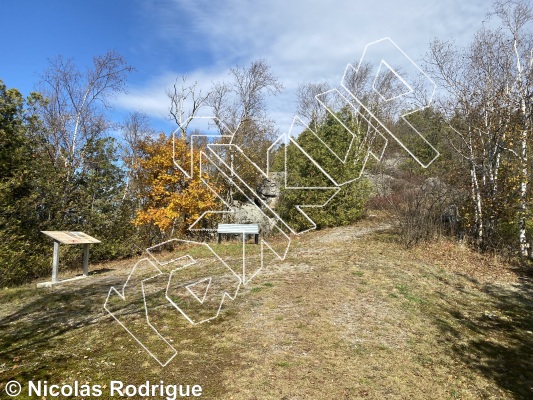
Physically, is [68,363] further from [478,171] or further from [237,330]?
[478,171]

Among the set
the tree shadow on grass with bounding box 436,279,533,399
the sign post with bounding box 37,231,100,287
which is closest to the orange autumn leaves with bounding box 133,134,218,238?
the sign post with bounding box 37,231,100,287

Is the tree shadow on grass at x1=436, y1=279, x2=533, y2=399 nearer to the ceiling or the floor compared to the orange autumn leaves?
nearer to the floor

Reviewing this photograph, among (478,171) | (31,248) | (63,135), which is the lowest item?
(31,248)

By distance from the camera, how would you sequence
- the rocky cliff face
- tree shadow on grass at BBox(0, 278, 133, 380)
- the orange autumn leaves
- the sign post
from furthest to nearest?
1. the rocky cliff face
2. the orange autumn leaves
3. the sign post
4. tree shadow on grass at BBox(0, 278, 133, 380)

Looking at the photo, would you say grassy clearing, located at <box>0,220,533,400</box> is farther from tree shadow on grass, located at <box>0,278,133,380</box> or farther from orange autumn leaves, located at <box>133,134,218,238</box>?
orange autumn leaves, located at <box>133,134,218,238</box>

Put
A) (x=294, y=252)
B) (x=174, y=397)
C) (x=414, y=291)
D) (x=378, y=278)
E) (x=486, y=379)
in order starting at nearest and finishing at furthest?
(x=174, y=397), (x=486, y=379), (x=414, y=291), (x=378, y=278), (x=294, y=252)

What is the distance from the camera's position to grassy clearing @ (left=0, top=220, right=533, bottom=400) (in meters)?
3.85

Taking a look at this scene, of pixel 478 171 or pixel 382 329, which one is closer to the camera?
pixel 382 329

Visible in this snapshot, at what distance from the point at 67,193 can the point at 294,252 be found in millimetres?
9589

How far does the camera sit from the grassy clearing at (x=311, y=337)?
3.85 metres

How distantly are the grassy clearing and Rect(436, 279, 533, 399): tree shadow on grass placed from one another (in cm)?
2

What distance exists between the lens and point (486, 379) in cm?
421

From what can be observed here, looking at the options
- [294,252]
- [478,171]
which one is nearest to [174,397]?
[294,252]

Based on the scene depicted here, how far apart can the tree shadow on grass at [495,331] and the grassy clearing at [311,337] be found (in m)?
0.02
